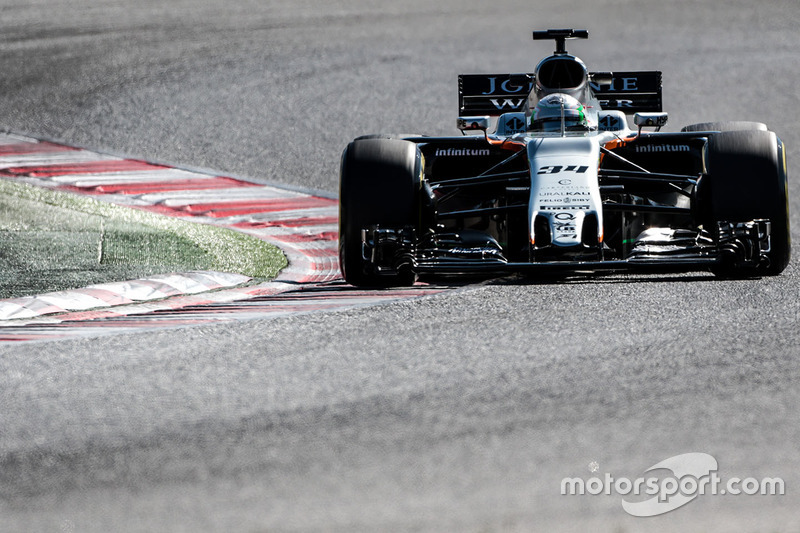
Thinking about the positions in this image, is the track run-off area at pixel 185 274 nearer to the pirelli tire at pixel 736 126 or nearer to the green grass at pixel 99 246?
the green grass at pixel 99 246

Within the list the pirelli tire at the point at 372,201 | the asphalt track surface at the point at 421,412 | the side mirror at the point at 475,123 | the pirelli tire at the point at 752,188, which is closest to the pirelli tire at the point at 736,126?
the pirelli tire at the point at 752,188

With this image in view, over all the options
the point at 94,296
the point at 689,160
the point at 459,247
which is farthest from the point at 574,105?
the point at 94,296

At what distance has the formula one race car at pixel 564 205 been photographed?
23.1 feet

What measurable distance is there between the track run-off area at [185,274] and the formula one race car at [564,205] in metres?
0.39

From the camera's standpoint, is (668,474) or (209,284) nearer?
(668,474)

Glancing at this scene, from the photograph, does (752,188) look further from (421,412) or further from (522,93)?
(421,412)

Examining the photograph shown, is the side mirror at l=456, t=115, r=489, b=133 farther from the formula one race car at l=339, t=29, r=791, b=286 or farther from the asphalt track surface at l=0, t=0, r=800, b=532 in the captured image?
the asphalt track surface at l=0, t=0, r=800, b=532

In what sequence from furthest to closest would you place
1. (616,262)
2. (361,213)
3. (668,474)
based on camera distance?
(361,213), (616,262), (668,474)

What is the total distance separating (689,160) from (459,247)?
2099 mm

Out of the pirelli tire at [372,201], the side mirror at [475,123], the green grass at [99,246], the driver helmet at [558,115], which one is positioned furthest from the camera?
the side mirror at [475,123]

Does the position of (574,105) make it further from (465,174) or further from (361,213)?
(361,213)

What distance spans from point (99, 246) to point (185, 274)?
52.2 inches

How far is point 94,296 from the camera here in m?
7.51

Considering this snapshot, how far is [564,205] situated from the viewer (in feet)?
23.3
